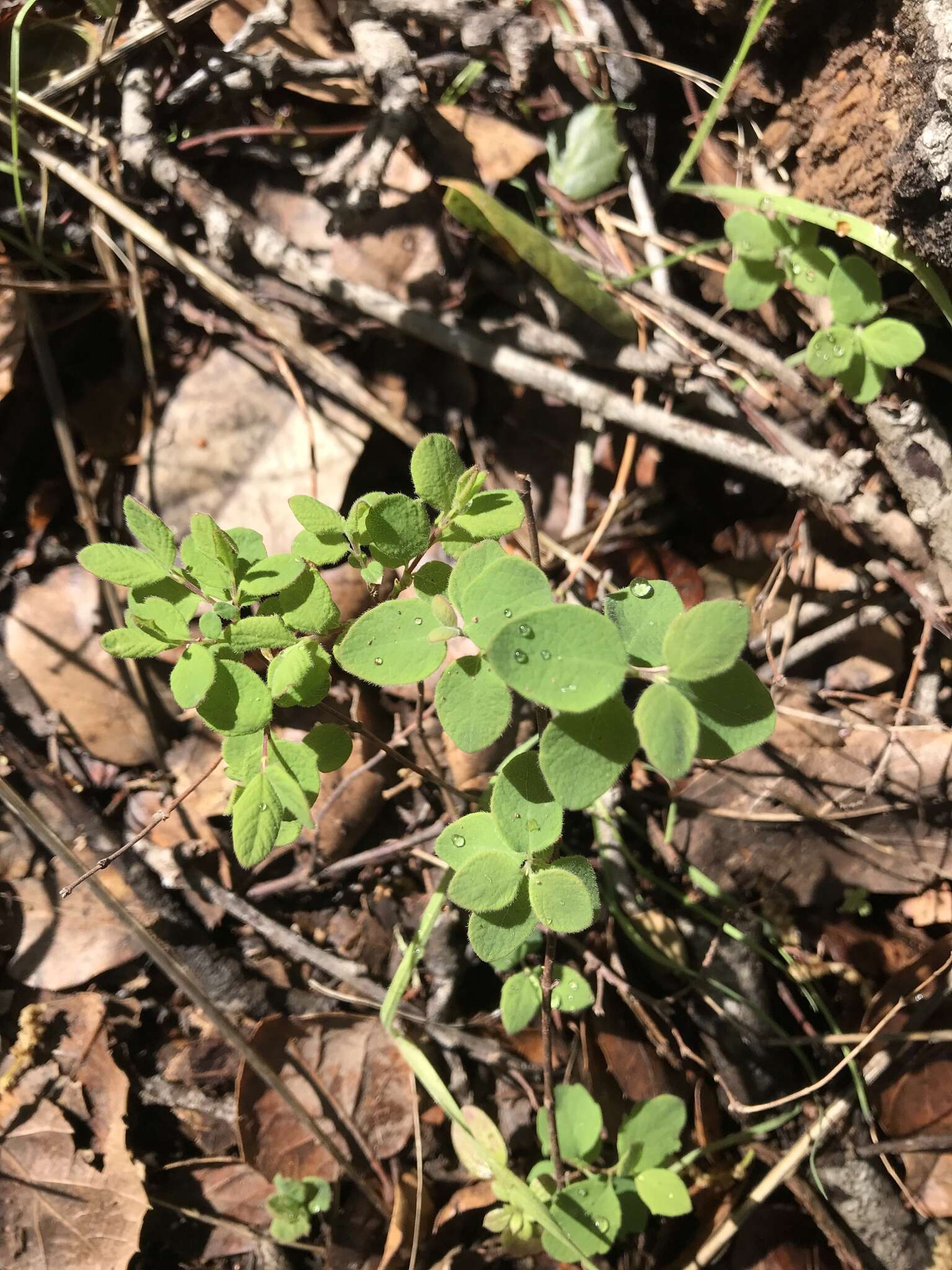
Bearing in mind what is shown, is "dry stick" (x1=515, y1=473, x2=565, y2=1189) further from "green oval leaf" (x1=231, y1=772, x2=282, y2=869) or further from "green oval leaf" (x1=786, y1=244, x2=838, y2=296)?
"green oval leaf" (x1=786, y1=244, x2=838, y2=296)

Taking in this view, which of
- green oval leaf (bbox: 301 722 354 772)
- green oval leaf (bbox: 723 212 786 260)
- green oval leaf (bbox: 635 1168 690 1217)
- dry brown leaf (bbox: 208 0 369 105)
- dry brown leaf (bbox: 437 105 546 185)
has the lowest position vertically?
green oval leaf (bbox: 635 1168 690 1217)

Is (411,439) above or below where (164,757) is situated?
above

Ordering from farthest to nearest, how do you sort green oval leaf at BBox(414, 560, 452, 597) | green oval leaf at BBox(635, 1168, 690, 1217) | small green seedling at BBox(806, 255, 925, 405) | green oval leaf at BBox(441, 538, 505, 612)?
small green seedling at BBox(806, 255, 925, 405)
green oval leaf at BBox(635, 1168, 690, 1217)
green oval leaf at BBox(414, 560, 452, 597)
green oval leaf at BBox(441, 538, 505, 612)

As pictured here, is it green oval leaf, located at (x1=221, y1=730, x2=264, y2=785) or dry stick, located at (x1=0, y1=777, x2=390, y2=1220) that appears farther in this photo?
dry stick, located at (x1=0, y1=777, x2=390, y2=1220)

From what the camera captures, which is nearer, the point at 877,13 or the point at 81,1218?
the point at 877,13

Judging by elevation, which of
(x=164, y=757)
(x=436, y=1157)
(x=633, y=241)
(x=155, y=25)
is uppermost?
(x=155, y=25)

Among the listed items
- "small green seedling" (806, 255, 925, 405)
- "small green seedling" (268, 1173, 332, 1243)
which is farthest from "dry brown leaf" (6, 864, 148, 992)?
"small green seedling" (806, 255, 925, 405)

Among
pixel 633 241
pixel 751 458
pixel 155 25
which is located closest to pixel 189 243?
pixel 155 25

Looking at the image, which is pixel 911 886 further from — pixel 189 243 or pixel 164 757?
pixel 189 243
